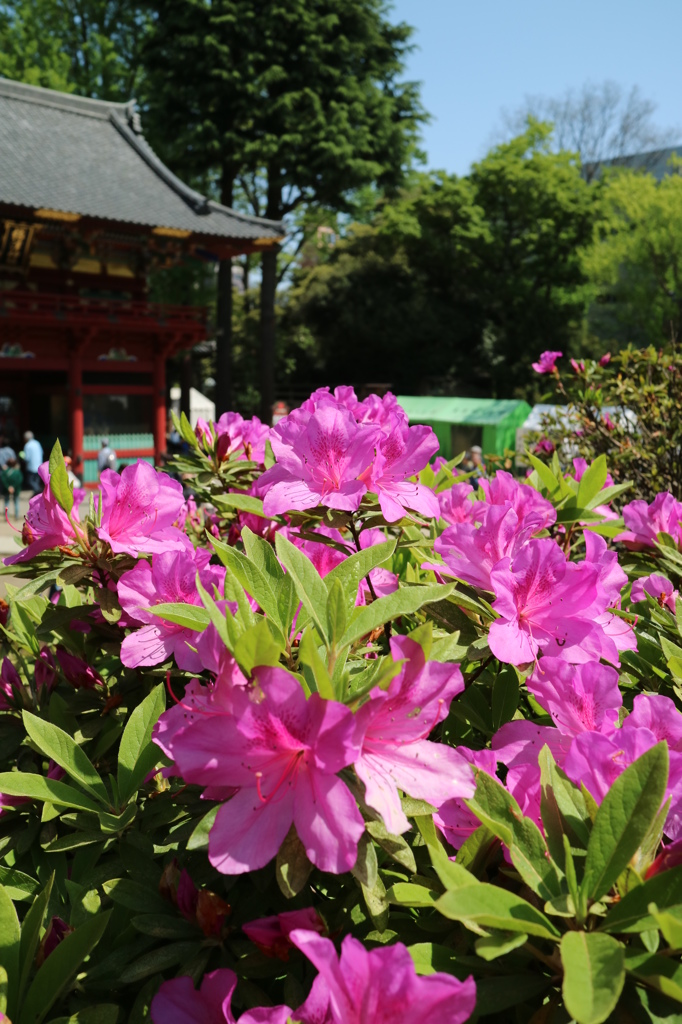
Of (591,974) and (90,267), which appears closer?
(591,974)

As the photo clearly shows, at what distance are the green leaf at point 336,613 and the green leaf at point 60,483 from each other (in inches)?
16.8

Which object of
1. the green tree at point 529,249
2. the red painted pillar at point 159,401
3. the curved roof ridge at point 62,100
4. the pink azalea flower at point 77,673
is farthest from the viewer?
the green tree at point 529,249

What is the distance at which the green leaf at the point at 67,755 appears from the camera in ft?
2.73

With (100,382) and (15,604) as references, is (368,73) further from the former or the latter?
(15,604)

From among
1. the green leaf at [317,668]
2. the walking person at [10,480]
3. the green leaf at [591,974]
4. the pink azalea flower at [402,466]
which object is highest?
the pink azalea flower at [402,466]

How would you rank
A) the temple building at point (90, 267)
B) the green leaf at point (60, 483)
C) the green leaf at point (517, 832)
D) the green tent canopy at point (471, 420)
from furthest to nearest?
the green tent canopy at point (471, 420), the temple building at point (90, 267), the green leaf at point (60, 483), the green leaf at point (517, 832)

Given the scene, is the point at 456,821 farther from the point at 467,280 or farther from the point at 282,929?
the point at 467,280

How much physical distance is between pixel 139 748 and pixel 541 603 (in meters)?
0.47

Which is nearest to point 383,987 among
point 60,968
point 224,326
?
point 60,968

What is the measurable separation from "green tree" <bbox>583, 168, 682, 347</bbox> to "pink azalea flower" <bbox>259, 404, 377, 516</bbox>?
52.9 feet

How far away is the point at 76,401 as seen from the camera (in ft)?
43.3

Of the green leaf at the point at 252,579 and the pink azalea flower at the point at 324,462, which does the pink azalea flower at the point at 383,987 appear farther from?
the pink azalea flower at the point at 324,462

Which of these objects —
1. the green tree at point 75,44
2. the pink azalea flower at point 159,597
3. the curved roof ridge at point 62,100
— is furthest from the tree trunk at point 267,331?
the pink azalea flower at point 159,597

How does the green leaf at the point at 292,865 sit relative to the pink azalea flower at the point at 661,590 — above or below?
below
